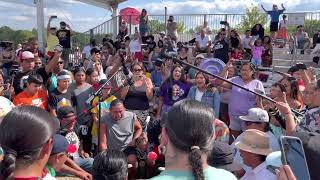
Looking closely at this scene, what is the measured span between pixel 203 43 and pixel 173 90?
24.0ft

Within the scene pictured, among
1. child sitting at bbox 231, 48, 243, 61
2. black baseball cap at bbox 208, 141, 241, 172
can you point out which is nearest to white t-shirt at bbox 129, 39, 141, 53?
child sitting at bbox 231, 48, 243, 61

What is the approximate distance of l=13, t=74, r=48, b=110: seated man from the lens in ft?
18.8

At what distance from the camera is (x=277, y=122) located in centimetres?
473

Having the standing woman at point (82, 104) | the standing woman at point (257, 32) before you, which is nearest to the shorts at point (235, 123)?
the standing woman at point (82, 104)

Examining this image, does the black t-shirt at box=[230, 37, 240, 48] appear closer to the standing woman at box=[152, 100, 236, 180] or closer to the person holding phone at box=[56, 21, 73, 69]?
the person holding phone at box=[56, 21, 73, 69]

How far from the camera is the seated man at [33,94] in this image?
5719 millimetres

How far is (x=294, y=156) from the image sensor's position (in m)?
1.72

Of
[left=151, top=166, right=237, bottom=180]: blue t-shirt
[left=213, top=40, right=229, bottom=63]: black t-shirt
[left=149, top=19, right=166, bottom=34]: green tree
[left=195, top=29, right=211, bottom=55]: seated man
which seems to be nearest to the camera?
[left=151, top=166, right=237, bottom=180]: blue t-shirt

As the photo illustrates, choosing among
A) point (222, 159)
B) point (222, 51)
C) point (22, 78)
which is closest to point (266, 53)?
point (222, 51)

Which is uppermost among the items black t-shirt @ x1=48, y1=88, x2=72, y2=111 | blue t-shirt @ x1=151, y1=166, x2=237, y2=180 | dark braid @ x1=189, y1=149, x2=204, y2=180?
dark braid @ x1=189, y1=149, x2=204, y2=180

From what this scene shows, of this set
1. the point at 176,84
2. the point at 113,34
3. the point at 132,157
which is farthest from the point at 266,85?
the point at 113,34

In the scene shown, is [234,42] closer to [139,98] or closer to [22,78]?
[139,98]

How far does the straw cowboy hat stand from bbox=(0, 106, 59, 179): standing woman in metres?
1.93

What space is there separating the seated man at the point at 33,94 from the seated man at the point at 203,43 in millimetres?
8066
